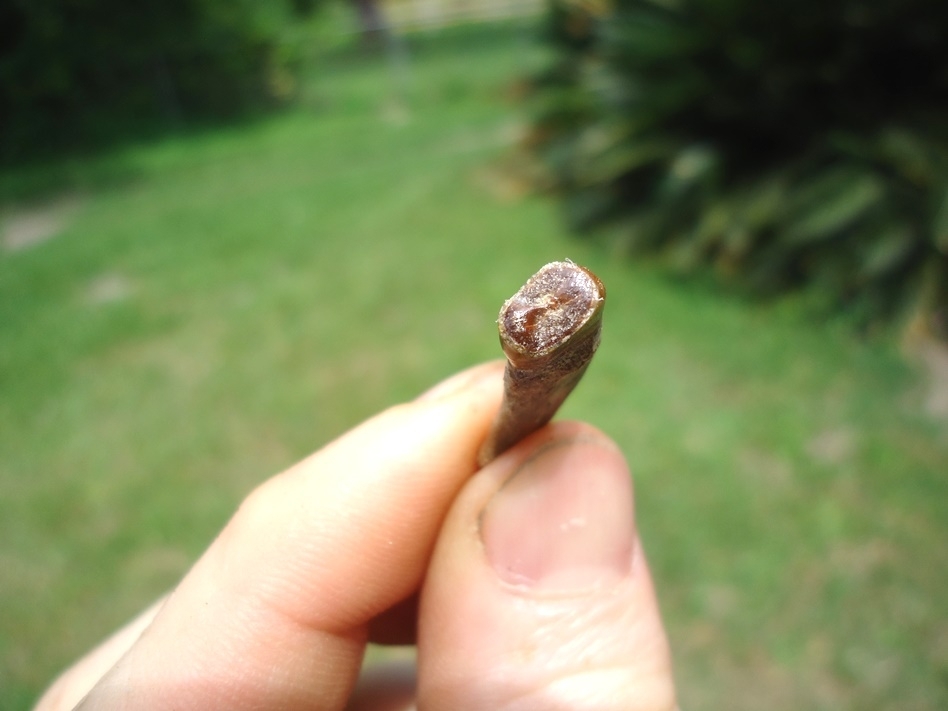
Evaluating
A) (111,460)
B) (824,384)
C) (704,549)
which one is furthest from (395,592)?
(824,384)

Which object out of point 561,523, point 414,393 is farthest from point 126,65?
point 561,523

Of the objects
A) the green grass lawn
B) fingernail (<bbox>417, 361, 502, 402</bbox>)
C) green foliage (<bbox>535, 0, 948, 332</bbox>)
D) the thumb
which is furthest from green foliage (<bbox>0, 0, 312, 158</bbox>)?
the thumb

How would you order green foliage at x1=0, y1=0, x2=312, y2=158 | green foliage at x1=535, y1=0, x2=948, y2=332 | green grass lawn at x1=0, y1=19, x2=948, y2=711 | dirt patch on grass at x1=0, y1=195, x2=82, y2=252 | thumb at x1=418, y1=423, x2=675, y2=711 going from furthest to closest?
green foliage at x1=0, y1=0, x2=312, y2=158
dirt patch on grass at x1=0, y1=195, x2=82, y2=252
green foliage at x1=535, y1=0, x2=948, y2=332
green grass lawn at x1=0, y1=19, x2=948, y2=711
thumb at x1=418, y1=423, x2=675, y2=711

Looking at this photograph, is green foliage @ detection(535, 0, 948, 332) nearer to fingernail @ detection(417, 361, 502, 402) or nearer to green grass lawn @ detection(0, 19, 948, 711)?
green grass lawn @ detection(0, 19, 948, 711)

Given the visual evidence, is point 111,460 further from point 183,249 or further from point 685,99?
point 685,99

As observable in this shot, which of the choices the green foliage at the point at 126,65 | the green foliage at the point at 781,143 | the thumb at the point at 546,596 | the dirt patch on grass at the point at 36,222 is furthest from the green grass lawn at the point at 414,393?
the green foliage at the point at 126,65

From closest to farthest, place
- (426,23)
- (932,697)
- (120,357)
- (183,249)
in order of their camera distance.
A: (932,697) → (120,357) → (183,249) → (426,23)
